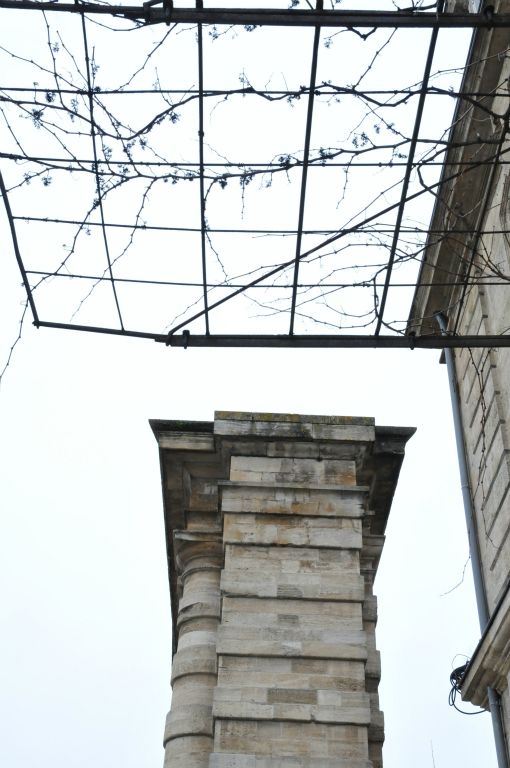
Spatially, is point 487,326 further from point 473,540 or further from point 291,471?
point 291,471

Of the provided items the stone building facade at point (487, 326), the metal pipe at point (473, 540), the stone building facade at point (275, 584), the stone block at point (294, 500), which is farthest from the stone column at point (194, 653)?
the metal pipe at point (473, 540)

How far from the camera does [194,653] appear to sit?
11516 millimetres

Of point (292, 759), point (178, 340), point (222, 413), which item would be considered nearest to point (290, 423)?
point (222, 413)

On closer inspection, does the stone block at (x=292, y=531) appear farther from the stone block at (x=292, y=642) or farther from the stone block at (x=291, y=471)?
the stone block at (x=292, y=642)

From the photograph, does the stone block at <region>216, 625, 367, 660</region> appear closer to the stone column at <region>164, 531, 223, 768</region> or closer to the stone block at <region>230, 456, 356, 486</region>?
the stone column at <region>164, 531, 223, 768</region>

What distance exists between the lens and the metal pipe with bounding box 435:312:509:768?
10195 millimetres

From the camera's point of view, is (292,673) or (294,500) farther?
(294,500)

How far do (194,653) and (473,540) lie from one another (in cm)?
332

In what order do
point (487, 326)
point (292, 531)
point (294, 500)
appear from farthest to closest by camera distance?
1. point (487, 326)
2. point (294, 500)
3. point (292, 531)

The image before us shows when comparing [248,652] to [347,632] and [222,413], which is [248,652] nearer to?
[347,632]

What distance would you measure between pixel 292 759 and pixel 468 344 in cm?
462

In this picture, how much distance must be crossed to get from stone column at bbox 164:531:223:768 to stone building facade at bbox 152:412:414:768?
0.05 ft

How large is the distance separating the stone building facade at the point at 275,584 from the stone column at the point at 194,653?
0.01 metres

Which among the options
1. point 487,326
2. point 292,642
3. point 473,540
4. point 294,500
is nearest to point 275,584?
point 292,642
